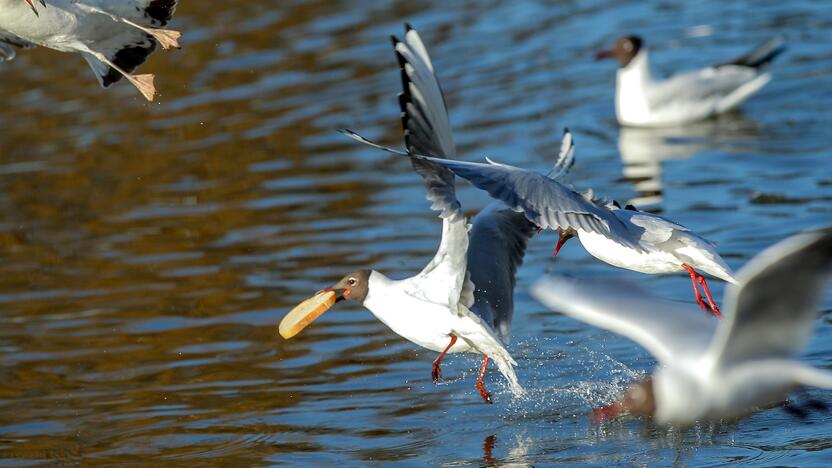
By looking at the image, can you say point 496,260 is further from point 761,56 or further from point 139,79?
point 761,56

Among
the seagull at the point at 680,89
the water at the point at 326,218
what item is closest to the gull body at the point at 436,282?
the water at the point at 326,218

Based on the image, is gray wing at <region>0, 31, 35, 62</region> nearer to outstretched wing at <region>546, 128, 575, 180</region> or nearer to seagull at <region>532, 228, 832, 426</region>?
outstretched wing at <region>546, 128, 575, 180</region>

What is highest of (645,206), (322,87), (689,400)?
(689,400)

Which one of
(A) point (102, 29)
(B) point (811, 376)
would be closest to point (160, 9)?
(A) point (102, 29)

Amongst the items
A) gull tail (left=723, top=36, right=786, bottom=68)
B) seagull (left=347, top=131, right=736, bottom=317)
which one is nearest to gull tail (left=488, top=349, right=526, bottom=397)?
seagull (left=347, top=131, right=736, bottom=317)

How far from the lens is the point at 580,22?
16281mm

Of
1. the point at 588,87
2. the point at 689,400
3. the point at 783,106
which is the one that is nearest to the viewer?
the point at 689,400

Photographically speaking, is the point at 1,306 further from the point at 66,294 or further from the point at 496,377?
the point at 496,377

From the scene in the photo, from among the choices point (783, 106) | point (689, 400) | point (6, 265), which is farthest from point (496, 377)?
point (783, 106)

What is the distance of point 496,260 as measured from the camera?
23.8ft

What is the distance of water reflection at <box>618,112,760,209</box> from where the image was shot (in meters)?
11.2

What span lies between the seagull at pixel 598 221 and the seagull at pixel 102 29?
1.21 m

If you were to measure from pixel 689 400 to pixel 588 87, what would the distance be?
357 inches

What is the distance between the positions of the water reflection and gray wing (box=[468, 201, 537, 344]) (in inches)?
140
